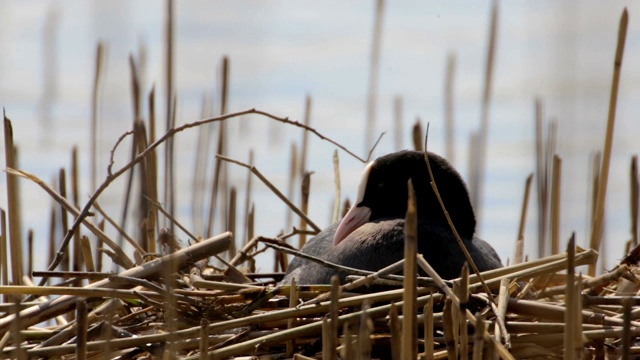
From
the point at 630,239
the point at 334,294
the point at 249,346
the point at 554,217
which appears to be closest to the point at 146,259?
the point at 249,346

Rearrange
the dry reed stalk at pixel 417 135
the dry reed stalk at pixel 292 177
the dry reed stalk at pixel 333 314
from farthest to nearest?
the dry reed stalk at pixel 292 177 < the dry reed stalk at pixel 417 135 < the dry reed stalk at pixel 333 314

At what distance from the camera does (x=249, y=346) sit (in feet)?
6.25

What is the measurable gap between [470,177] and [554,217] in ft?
1.05

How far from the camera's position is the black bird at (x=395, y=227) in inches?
93.3

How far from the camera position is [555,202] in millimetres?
3041

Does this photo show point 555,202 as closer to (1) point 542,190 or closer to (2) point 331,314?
(1) point 542,190

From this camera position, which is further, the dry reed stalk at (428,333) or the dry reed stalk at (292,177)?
the dry reed stalk at (292,177)

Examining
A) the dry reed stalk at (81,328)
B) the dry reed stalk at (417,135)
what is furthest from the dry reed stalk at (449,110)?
the dry reed stalk at (81,328)

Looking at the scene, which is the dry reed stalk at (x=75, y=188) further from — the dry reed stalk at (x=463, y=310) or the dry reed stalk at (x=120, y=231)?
the dry reed stalk at (x=463, y=310)

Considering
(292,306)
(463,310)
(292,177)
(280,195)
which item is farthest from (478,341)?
(292,177)

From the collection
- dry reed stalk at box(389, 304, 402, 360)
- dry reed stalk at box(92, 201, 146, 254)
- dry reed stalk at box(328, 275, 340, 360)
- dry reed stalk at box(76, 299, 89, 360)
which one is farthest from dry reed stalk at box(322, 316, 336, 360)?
dry reed stalk at box(92, 201, 146, 254)

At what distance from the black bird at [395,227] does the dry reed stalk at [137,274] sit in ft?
1.06

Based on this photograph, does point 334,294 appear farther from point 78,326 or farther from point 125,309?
point 125,309

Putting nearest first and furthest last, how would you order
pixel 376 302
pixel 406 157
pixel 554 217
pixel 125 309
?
pixel 376 302, pixel 125 309, pixel 406 157, pixel 554 217
